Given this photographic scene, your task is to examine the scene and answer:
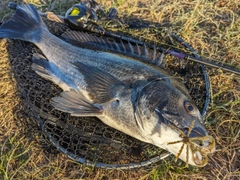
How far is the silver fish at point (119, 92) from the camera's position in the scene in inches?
91.4

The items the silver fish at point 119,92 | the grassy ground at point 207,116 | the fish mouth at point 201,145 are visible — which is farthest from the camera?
the grassy ground at point 207,116

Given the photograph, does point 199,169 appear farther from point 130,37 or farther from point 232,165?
point 130,37

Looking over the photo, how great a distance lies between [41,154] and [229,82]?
2392 mm

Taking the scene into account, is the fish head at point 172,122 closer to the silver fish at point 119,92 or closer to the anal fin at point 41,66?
the silver fish at point 119,92

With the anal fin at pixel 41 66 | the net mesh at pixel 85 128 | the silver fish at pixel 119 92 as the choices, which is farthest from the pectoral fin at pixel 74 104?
the anal fin at pixel 41 66

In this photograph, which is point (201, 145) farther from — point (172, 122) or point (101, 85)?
point (101, 85)

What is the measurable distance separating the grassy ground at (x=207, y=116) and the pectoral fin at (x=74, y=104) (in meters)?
0.61

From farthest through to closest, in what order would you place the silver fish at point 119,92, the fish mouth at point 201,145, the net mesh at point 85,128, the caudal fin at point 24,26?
the caudal fin at point 24,26
the net mesh at point 85,128
the silver fish at point 119,92
the fish mouth at point 201,145

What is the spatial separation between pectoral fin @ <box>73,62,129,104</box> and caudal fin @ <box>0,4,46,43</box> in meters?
0.97

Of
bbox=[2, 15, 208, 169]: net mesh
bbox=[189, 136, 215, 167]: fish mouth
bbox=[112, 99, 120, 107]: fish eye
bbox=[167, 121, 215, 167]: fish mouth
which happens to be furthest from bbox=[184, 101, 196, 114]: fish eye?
bbox=[112, 99, 120, 107]: fish eye

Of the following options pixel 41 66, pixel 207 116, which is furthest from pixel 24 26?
pixel 207 116

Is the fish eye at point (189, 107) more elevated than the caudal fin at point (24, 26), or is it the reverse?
the caudal fin at point (24, 26)

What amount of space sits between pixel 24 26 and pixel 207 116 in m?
2.49

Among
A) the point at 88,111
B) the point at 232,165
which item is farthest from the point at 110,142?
the point at 232,165
